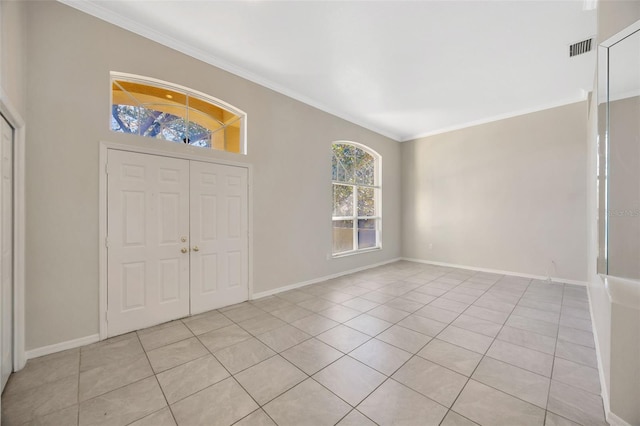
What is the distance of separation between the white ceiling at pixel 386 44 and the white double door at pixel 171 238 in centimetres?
146

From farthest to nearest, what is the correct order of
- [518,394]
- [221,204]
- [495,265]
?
[495,265] < [221,204] < [518,394]

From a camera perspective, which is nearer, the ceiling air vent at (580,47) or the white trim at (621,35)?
the white trim at (621,35)

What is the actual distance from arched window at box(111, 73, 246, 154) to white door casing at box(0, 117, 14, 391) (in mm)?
934

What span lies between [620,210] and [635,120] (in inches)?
28.5

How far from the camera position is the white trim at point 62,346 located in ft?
7.35

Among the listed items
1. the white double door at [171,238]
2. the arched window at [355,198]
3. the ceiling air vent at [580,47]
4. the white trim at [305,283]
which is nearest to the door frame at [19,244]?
the white double door at [171,238]

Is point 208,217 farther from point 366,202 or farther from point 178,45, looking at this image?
point 366,202

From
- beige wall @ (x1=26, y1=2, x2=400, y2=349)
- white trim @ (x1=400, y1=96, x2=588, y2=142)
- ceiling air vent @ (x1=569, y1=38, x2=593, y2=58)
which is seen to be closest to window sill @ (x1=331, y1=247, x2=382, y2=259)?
beige wall @ (x1=26, y1=2, x2=400, y2=349)

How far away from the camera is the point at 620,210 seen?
206cm

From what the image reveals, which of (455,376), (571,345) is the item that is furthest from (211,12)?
(571,345)

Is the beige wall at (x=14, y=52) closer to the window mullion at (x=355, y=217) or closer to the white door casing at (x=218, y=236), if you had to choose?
the white door casing at (x=218, y=236)

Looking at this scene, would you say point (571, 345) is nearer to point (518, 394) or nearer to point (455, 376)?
point (518, 394)

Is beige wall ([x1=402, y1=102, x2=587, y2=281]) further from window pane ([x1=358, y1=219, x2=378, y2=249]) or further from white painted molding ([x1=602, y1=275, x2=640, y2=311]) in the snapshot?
white painted molding ([x1=602, y1=275, x2=640, y2=311])

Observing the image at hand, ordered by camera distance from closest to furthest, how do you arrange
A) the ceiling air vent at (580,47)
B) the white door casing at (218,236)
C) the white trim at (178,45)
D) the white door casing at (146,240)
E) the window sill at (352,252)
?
the white trim at (178,45) < the white door casing at (146,240) < the ceiling air vent at (580,47) < the white door casing at (218,236) < the window sill at (352,252)
